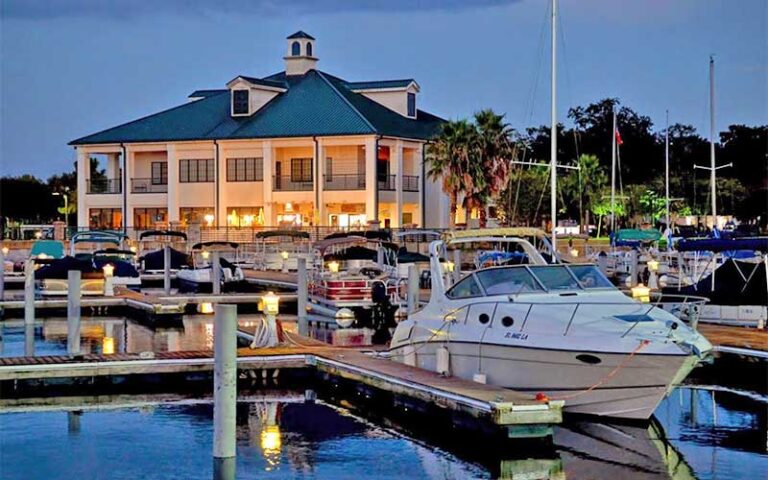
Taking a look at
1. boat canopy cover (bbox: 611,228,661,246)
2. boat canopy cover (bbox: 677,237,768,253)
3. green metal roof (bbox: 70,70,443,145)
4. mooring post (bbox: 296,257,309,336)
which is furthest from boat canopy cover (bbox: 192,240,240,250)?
boat canopy cover (bbox: 677,237,768,253)

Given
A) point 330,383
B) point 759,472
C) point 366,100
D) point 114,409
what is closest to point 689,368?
point 759,472

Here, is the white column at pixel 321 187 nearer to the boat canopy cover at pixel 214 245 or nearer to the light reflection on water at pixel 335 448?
the boat canopy cover at pixel 214 245

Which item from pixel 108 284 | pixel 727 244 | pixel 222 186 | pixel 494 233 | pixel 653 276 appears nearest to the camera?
pixel 494 233

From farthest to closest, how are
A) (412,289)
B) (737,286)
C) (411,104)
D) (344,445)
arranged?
(411,104), (412,289), (737,286), (344,445)

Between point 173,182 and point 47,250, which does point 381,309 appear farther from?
point 173,182

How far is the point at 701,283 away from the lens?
33.0 metres

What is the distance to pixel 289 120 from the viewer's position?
73.4 meters

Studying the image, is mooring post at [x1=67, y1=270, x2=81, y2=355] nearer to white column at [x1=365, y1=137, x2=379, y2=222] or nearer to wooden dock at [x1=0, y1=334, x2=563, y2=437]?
wooden dock at [x1=0, y1=334, x2=563, y2=437]

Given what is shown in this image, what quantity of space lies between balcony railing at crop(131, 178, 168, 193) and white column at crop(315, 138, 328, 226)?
11509 millimetres

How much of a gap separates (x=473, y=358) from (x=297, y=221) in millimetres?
51318

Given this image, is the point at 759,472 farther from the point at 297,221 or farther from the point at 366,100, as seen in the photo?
the point at 366,100

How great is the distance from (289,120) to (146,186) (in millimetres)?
11512

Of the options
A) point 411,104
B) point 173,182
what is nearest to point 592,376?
point 173,182

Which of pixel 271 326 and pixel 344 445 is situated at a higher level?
pixel 271 326
